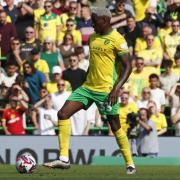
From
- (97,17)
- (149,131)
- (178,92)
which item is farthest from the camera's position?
(178,92)

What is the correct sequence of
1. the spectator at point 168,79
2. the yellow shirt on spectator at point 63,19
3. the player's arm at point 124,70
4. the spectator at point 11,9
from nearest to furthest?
the player's arm at point 124,70 → the spectator at point 168,79 → the yellow shirt on spectator at point 63,19 → the spectator at point 11,9

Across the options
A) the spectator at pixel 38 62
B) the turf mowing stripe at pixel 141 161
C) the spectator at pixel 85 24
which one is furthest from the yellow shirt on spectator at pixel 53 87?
the spectator at pixel 85 24

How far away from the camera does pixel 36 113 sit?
2100 cm

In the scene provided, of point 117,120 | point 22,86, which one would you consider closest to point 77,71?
point 22,86

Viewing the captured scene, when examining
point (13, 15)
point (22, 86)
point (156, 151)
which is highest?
point (13, 15)

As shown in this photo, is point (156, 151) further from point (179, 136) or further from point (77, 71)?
point (77, 71)

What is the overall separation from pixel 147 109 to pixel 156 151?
96cm

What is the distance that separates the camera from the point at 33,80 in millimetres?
21391

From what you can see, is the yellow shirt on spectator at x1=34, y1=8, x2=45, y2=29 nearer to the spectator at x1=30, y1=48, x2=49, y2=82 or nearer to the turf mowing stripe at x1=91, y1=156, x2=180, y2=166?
the spectator at x1=30, y1=48, x2=49, y2=82

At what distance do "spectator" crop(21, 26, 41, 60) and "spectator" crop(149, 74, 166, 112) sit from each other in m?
3.15

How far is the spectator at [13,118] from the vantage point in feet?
67.5

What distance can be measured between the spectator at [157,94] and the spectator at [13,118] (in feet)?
10.0

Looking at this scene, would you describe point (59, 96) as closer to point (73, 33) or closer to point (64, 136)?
point (73, 33)

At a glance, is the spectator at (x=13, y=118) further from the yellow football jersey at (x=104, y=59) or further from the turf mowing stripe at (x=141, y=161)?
the yellow football jersey at (x=104, y=59)
